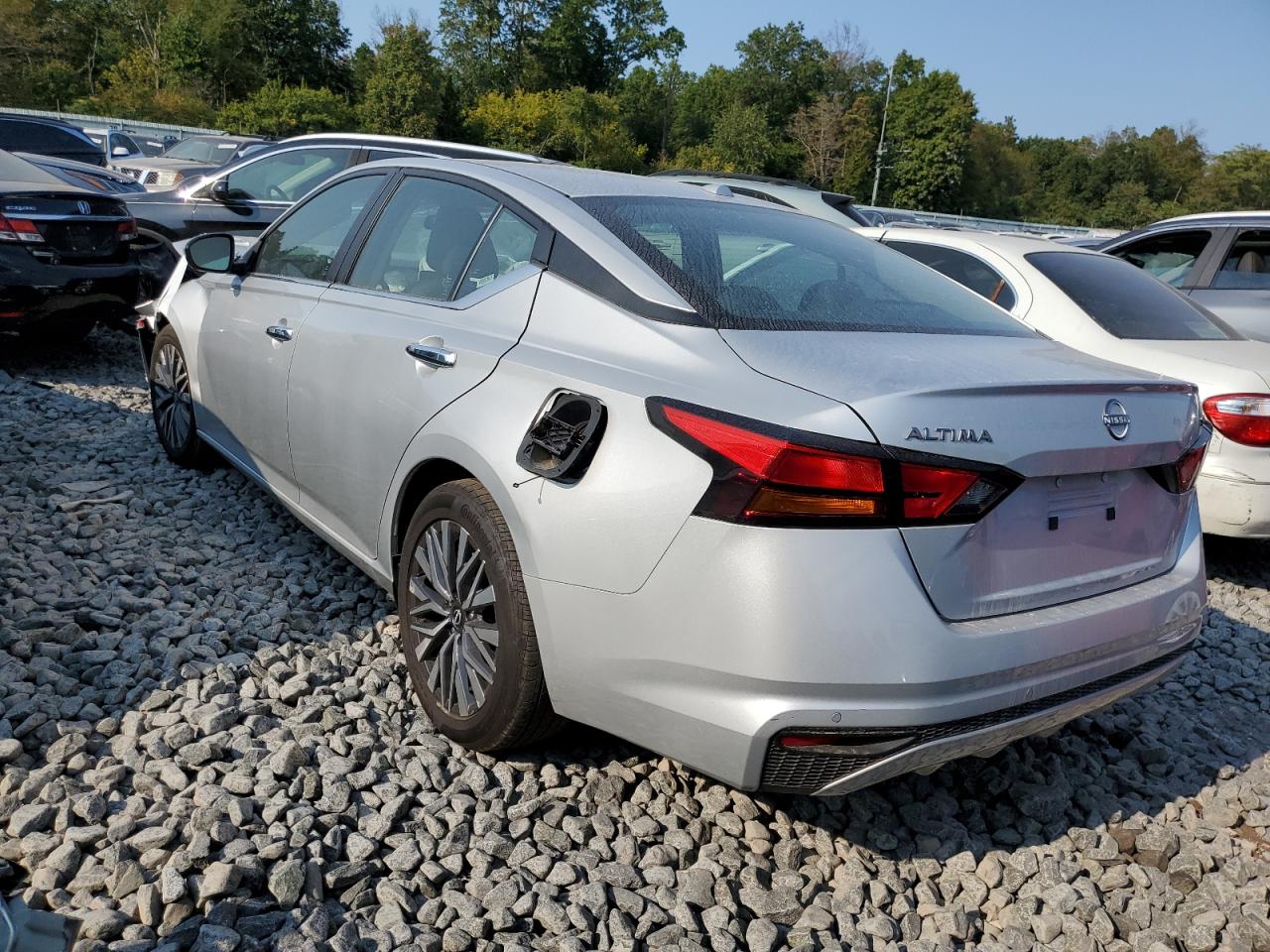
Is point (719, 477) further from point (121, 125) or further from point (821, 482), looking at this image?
point (121, 125)

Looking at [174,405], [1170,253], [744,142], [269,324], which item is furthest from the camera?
[744,142]

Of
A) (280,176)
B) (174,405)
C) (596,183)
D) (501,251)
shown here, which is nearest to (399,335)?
(501,251)

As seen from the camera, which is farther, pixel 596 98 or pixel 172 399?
pixel 596 98

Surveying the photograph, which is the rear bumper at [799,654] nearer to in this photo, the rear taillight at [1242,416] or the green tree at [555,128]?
the rear taillight at [1242,416]

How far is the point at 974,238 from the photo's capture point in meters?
5.68

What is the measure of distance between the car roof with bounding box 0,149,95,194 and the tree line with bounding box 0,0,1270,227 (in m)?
36.0

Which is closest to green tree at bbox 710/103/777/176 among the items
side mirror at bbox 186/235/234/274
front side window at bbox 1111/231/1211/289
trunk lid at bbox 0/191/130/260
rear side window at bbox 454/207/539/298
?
front side window at bbox 1111/231/1211/289

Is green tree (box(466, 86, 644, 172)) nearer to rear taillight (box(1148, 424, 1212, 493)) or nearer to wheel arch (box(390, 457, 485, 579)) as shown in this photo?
wheel arch (box(390, 457, 485, 579))

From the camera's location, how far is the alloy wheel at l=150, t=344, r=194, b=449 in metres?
4.72

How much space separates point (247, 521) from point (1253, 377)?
4.44 meters

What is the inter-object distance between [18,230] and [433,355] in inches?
193

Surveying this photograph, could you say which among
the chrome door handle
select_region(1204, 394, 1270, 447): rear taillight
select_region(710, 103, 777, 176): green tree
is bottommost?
select_region(1204, 394, 1270, 447): rear taillight

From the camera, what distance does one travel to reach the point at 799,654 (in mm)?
1989

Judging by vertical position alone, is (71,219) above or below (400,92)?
below
